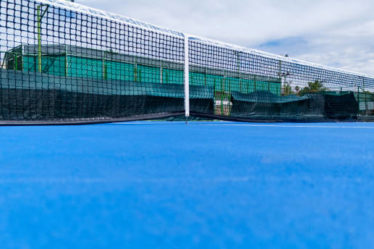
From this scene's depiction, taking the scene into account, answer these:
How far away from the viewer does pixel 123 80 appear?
436 centimetres

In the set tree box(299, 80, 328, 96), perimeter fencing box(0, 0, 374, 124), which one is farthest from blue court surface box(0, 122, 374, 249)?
tree box(299, 80, 328, 96)

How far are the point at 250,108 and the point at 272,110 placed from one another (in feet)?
1.97

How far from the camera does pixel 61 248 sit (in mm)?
363

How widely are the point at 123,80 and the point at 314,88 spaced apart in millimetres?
4598

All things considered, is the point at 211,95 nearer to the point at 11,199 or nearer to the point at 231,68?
the point at 231,68

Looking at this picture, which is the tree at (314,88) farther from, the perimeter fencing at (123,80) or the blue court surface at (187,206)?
the blue court surface at (187,206)

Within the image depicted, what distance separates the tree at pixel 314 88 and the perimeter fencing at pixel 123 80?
34mm

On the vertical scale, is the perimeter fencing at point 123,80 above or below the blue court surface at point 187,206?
above

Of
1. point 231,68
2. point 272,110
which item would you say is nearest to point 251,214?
point 231,68

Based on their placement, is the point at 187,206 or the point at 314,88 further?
the point at 314,88

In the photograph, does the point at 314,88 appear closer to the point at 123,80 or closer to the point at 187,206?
the point at 123,80

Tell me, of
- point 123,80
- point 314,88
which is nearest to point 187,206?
point 123,80

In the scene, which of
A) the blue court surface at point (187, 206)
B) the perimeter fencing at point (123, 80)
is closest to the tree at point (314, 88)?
the perimeter fencing at point (123, 80)

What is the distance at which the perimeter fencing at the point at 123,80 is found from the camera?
303 cm
